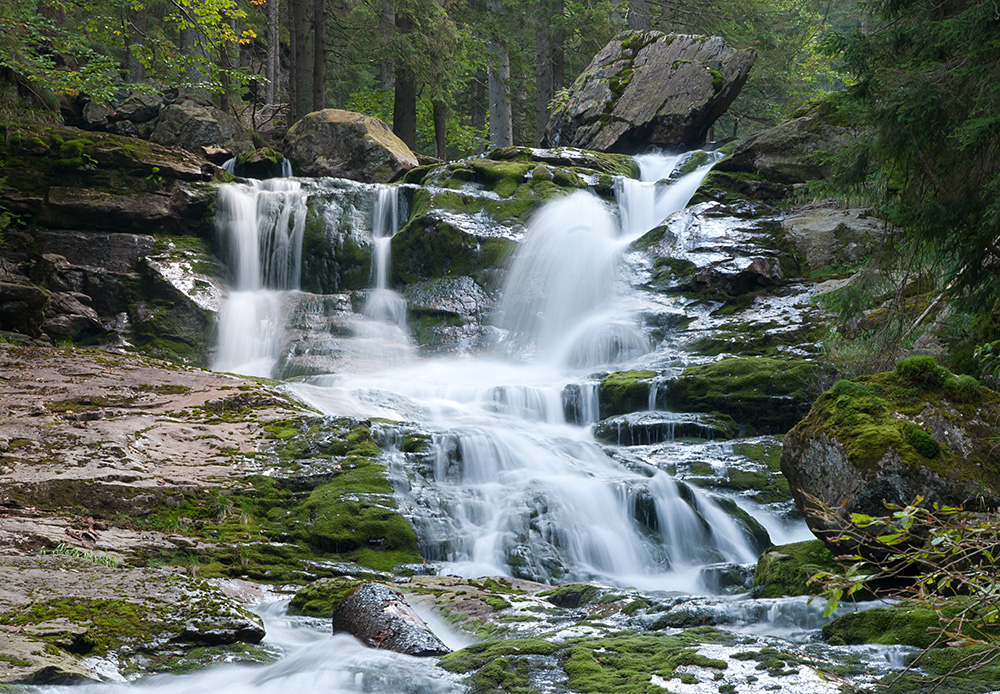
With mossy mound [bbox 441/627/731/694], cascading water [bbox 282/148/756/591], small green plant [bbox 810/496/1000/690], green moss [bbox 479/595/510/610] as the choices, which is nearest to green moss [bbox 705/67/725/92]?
cascading water [bbox 282/148/756/591]

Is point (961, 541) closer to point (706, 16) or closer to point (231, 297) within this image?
point (231, 297)

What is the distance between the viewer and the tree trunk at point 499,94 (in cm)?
2253

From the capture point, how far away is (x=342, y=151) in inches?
735

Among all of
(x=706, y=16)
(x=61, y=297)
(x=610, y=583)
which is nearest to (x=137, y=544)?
(x=610, y=583)

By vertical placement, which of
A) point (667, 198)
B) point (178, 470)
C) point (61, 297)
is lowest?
point (178, 470)

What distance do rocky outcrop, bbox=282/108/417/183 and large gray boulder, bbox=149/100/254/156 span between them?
4.31 feet

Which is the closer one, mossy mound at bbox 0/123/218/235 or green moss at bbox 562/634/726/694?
green moss at bbox 562/634/726/694

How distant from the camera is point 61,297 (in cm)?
1293

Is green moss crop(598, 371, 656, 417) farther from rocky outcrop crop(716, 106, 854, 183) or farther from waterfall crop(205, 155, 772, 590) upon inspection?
rocky outcrop crop(716, 106, 854, 183)

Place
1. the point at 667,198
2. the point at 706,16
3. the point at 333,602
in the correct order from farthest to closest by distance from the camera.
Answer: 1. the point at 706,16
2. the point at 667,198
3. the point at 333,602

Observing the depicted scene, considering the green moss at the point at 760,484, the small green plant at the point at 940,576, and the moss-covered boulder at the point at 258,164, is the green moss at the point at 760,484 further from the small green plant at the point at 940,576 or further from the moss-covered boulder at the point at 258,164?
the moss-covered boulder at the point at 258,164

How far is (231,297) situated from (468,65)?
11745 millimetres

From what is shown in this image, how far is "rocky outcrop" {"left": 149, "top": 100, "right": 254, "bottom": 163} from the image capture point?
17875 millimetres

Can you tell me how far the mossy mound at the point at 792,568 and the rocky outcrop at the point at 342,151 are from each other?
14.6 metres
